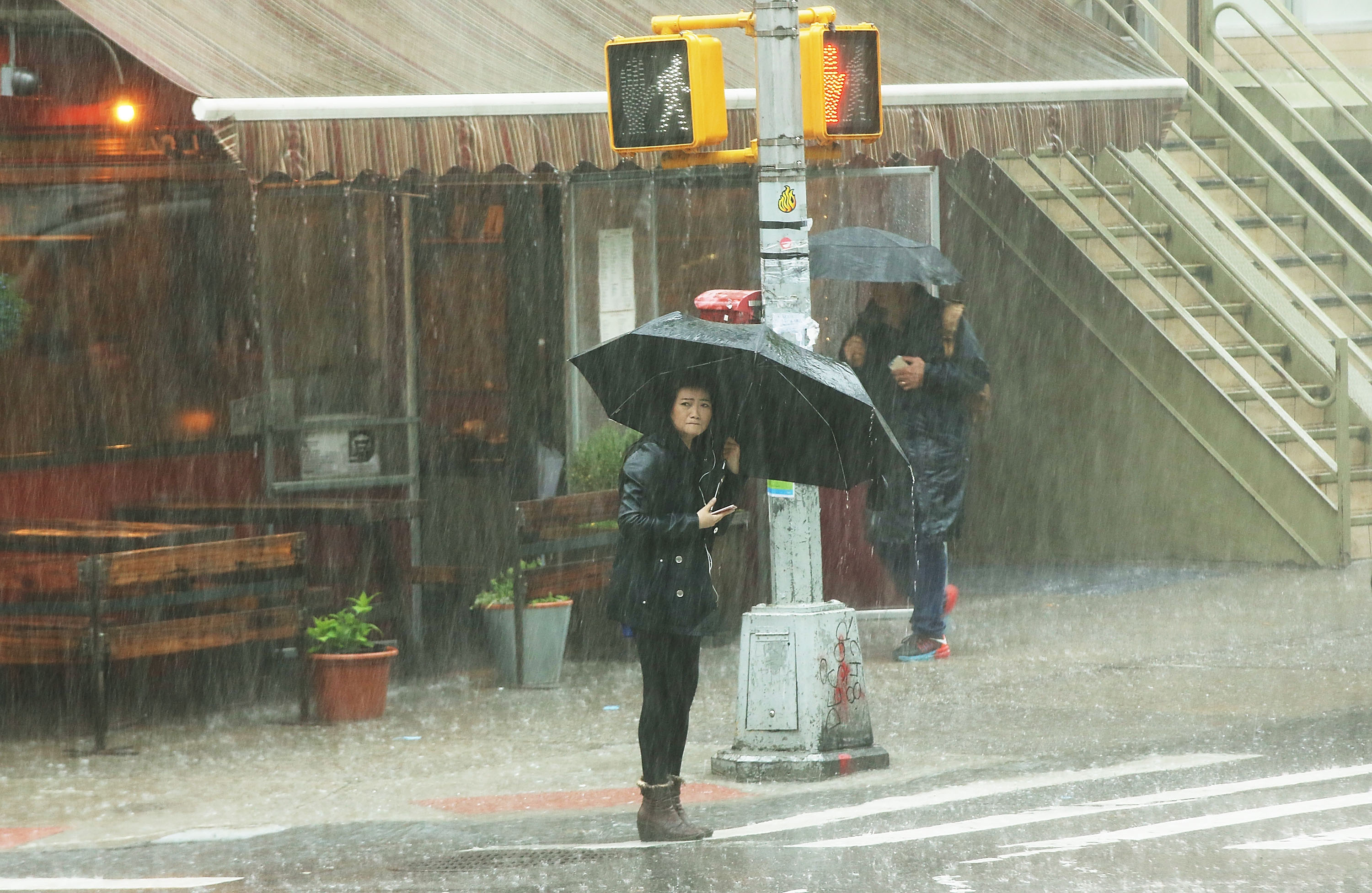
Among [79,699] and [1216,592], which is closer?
[79,699]

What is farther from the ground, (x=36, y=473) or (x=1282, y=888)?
(x=36, y=473)

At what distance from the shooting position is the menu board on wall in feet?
39.8

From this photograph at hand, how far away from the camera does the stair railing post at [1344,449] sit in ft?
43.5

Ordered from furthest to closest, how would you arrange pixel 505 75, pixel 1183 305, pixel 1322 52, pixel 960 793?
1. pixel 1322 52
2. pixel 1183 305
3. pixel 505 75
4. pixel 960 793

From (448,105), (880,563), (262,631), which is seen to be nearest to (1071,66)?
(880,563)

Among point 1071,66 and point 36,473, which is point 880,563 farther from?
point 36,473

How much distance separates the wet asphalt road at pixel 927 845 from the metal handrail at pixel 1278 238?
576 centimetres

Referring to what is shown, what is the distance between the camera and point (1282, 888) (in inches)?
242

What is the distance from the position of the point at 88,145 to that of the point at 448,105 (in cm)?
355

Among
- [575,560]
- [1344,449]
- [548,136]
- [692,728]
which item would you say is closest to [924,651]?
[575,560]

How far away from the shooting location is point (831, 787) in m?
8.02

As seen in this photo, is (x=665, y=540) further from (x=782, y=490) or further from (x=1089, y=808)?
(x=1089, y=808)

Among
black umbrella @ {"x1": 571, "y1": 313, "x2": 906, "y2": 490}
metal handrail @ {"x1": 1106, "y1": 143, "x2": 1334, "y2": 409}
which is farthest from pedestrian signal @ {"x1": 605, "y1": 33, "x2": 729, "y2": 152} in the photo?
metal handrail @ {"x1": 1106, "y1": 143, "x2": 1334, "y2": 409}

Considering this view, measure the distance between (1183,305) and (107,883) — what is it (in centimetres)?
1014
